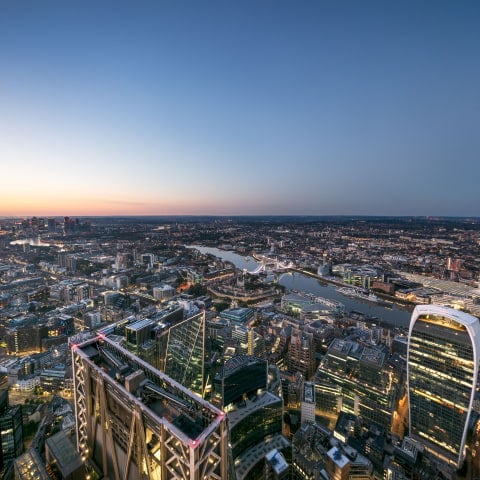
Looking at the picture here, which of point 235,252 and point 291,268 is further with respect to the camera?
point 235,252

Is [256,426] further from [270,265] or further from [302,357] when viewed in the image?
A: [270,265]

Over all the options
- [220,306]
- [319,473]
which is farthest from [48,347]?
[319,473]

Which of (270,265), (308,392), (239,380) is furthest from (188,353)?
(270,265)

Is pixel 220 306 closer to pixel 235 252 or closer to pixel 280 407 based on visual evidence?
pixel 280 407

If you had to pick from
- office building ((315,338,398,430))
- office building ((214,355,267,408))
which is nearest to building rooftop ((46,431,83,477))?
office building ((214,355,267,408))

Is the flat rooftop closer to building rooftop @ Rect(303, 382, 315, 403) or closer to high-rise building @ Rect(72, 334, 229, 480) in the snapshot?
high-rise building @ Rect(72, 334, 229, 480)
